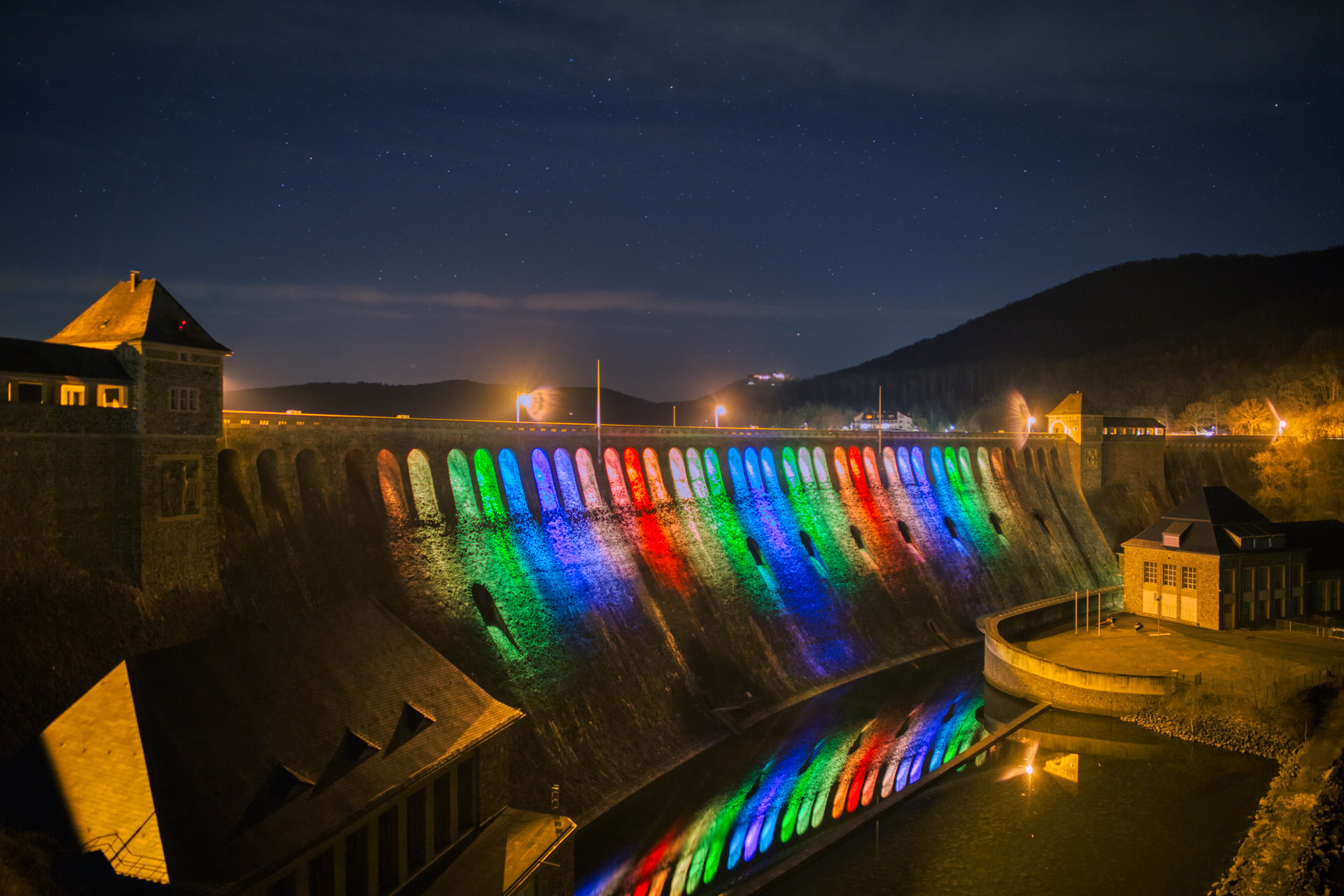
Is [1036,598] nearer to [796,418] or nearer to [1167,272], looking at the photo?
[796,418]

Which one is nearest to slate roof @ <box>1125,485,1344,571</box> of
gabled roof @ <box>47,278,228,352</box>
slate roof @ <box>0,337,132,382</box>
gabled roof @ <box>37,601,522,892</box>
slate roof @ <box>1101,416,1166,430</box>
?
slate roof @ <box>1101,416,1166,430</box>

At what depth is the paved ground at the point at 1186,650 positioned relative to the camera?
3462 centimetres

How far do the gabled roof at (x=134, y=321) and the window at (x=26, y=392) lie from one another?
1671 millimetres

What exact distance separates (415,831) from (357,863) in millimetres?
1748

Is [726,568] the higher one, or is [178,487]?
[178,487]

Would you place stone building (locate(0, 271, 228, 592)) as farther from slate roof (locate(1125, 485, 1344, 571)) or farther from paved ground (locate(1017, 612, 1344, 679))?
slate roof (locate(1125, 485, 1344, 571))

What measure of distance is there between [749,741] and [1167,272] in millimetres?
212361

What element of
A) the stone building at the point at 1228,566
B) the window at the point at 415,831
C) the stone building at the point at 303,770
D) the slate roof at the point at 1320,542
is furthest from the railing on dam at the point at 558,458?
the slate roof at the point at 1320,542

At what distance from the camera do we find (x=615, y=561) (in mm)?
34469

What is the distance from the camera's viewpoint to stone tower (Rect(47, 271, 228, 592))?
66.2ft

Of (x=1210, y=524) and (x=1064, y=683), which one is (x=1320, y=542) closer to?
(x=1210, y=524)

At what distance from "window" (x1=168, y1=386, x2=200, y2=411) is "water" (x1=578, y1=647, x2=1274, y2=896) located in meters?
16.1

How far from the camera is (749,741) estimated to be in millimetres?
31172

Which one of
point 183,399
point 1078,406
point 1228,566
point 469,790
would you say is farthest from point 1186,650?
point 183,399
